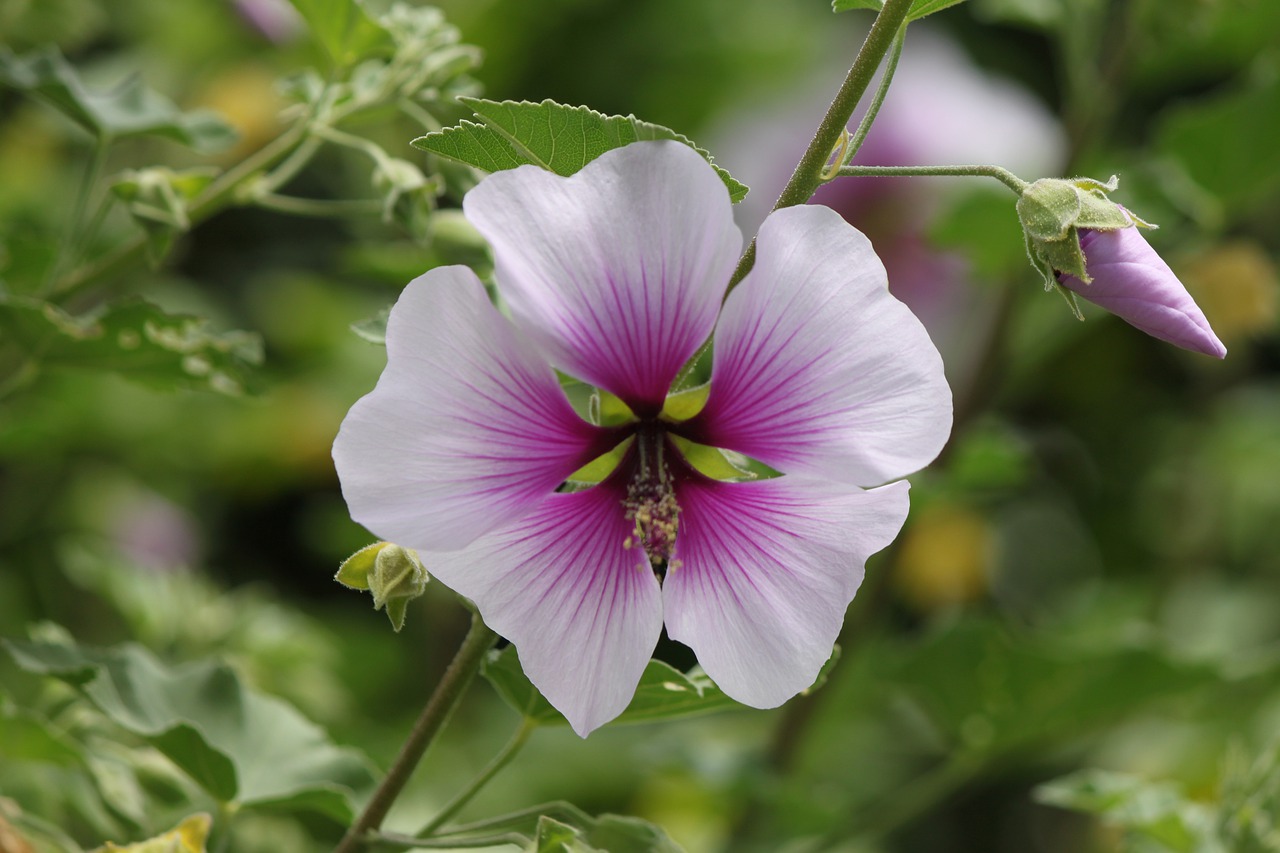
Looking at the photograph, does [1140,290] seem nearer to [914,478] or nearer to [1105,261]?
[1105,261]

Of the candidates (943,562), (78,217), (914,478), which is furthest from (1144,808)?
(943,562)

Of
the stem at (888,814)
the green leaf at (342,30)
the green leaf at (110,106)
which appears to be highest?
the green leaf at (342,30)

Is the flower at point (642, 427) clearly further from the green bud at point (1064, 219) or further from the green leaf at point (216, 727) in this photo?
the green leaf at point (216, 727)

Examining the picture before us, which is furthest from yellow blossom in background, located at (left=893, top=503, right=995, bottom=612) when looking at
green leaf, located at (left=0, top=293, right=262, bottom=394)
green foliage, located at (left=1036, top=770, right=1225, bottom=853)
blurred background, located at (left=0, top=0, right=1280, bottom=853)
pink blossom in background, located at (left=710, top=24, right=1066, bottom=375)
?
green leaf, located at (left=0, top=293, right=262, bottom=394)

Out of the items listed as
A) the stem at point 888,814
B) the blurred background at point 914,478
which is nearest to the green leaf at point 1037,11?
the blurred background at point 914,478

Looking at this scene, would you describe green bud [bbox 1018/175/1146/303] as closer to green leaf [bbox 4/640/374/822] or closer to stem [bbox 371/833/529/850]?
stem [bbox 371/833/529/850]

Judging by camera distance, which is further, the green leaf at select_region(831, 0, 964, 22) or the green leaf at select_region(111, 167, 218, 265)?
the green leaf at select_region(111, 167, 218, 265)
